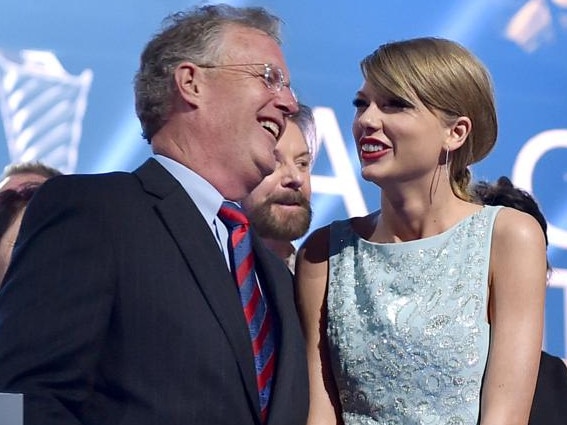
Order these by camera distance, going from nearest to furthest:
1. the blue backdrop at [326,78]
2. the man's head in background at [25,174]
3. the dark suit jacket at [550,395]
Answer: the dark suit jacket at [550,395]
the man's head in background at [25,174]
the blue backdrop at [326,78]

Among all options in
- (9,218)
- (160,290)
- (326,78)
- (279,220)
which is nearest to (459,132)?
(160,290)

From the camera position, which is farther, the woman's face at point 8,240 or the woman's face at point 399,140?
the woman's face at point 8,240

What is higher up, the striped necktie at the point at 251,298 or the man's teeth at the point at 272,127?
the man's teeth at the point at 272,127

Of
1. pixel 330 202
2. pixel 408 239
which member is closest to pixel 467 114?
pixel 408 239

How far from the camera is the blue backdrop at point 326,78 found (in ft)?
10.0

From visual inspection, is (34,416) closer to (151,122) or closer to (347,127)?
(151,122)

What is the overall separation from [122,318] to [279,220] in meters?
0.94

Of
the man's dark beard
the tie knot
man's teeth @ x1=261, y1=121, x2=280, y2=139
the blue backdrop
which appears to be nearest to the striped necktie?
the tie knot

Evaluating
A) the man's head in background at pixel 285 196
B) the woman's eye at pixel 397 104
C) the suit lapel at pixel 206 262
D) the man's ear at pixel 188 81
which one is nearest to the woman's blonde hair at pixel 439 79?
the woman's eye at pixel 397 104

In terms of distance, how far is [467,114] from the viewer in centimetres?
206

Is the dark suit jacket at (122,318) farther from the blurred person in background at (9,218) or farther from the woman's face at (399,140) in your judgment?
the blurred person in background at (9,218)

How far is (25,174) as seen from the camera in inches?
113

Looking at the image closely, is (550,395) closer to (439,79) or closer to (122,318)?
(439,79)

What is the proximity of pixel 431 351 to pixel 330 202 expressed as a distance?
1.24 meters
